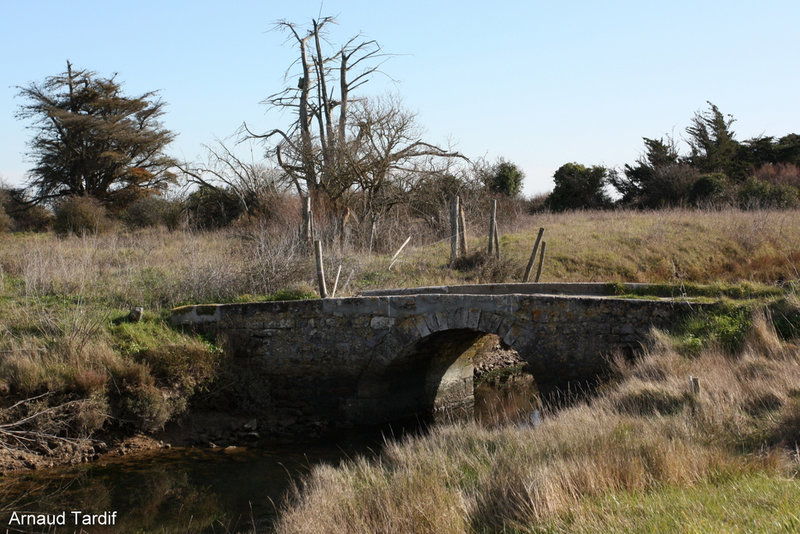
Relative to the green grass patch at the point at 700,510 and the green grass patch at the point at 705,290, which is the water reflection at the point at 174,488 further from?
the green grass patch at the point at 705,290

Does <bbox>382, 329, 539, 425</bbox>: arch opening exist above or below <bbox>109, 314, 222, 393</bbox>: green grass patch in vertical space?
below

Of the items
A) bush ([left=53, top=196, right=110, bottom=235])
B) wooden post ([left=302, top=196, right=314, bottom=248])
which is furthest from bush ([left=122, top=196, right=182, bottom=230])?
wooden post ([left=302, top=196, right=314, bottom=248])

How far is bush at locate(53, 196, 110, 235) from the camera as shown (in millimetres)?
22125

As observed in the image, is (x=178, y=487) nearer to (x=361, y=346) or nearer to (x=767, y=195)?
(x=361, y=346)

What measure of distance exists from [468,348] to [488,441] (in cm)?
547

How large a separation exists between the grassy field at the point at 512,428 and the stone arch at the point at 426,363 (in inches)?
85.7

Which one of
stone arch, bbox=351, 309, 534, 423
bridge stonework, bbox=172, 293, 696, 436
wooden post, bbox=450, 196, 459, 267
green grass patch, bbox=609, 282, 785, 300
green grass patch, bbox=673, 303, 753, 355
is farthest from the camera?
wooden post, bbox=450, 196, 459, 267

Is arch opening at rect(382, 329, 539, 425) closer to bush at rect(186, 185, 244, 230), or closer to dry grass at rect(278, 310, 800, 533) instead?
dry grass at rect(278, 310, 800, 533)

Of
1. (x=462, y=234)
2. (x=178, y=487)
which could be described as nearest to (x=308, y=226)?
(x=462, y=234)

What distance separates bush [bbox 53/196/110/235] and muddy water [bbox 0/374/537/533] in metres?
14.0

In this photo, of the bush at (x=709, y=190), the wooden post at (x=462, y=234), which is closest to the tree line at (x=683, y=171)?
the bush at (x=709, y=190)

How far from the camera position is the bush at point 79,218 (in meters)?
22.1

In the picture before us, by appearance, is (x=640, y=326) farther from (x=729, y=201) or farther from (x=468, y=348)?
(x=729, y=201)

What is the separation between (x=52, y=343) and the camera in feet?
35.8
